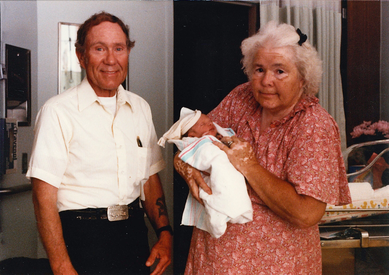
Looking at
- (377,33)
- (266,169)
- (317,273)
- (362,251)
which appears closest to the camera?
(266,169)

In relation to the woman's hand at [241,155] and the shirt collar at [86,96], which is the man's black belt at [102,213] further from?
the woman's hand at [241,155]

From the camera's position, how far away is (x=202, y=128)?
1.71 metres

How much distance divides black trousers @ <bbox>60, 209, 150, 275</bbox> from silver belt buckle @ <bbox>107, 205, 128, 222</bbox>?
0.09 feet

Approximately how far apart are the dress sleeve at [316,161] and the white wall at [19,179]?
238 cm

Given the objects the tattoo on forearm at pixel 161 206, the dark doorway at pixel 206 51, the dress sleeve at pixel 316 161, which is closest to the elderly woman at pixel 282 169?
the dress sleeve at pixel 316 161

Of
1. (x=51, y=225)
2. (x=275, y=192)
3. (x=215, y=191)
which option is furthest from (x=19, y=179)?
(x=275, y=192)

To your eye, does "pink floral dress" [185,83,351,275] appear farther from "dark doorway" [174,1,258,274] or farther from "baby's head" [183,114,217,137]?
"dark doorway" [174,1,258,274]

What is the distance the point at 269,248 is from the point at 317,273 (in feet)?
0.97

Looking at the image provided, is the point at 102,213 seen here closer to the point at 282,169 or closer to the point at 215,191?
the point at 215,191

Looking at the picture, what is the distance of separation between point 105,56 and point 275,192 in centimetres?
106

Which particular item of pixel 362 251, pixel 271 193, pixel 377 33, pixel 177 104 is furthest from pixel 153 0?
pixel 362 251

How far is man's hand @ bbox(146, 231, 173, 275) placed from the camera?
1.82 m

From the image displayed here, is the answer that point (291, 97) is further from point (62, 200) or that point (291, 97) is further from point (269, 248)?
point (62, 200)

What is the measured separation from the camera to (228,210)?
141 cm
